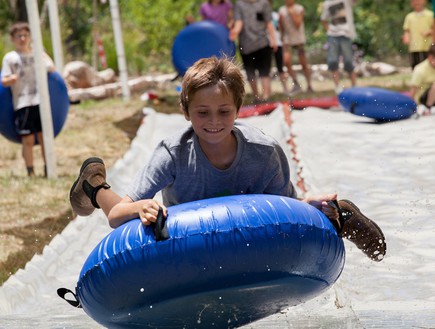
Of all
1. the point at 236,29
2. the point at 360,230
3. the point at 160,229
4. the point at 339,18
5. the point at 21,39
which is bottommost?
the point at 339,18

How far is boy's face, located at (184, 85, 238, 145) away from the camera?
11.8 feet

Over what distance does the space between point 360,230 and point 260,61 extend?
27.7ft

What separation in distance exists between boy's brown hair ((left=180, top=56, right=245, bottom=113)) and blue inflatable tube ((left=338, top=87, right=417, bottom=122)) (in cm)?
617

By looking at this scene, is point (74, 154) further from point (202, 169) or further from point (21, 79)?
point (202, 169)

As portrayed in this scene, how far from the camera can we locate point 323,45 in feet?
59.7

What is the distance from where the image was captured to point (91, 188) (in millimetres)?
4066

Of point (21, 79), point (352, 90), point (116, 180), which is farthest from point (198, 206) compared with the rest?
point (352, 90)

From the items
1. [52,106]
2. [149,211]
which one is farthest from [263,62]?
[149,211]

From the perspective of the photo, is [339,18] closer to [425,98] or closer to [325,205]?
[425,98]

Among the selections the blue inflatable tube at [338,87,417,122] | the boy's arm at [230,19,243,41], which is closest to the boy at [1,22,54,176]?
the blue inflatable tube at [338,87,417,122]

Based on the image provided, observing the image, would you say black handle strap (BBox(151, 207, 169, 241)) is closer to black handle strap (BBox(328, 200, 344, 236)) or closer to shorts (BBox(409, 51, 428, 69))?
black handle strap (BBox(328, 200, 344, 236))

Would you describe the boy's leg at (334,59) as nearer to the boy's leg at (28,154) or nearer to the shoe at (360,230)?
the boy's leg at (28,154)

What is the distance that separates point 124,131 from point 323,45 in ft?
27.1

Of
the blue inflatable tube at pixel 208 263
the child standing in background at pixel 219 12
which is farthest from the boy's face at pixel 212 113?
the child standing in background at pixel 219 12
